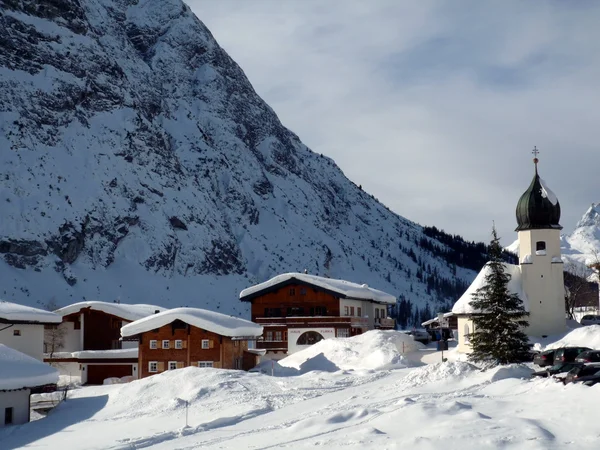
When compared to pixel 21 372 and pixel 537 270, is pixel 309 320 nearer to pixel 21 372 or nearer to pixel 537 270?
pixel 537 270

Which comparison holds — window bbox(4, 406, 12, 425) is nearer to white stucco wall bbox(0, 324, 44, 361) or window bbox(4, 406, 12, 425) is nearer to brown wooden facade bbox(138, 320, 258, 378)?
brown wooden facade bbox(138, 320, 258, 378)

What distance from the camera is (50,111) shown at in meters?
147

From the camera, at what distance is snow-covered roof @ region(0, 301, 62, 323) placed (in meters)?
52.8

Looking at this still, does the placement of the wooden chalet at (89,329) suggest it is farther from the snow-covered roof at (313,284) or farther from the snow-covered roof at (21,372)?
the snow-covered roof at (21,372)

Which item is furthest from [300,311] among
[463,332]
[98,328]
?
[463,332]

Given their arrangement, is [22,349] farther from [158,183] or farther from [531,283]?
[158,183]

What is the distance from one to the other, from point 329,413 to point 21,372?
17.7 m

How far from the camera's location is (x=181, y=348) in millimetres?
52250

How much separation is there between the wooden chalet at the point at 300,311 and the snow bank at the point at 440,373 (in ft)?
102

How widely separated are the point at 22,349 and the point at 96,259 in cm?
8417

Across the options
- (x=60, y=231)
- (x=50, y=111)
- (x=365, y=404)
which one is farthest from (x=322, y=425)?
(x=50, y=111)

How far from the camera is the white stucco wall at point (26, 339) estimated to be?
53531mm

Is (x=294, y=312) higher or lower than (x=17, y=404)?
higher

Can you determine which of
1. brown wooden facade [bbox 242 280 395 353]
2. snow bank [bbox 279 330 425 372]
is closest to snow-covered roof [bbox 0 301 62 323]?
snow bank [bbox 279 330 425 372]
